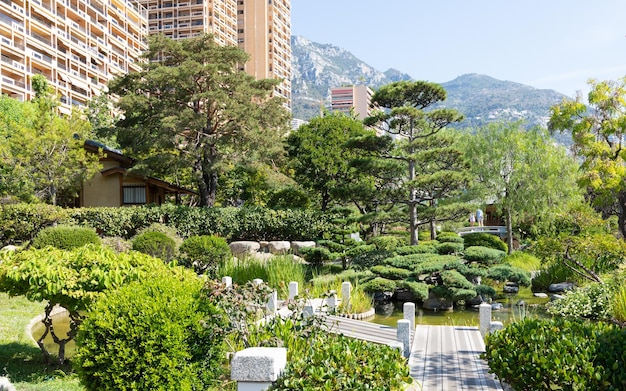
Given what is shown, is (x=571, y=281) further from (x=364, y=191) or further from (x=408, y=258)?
(x=364, y=191)

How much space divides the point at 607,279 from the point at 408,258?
4966mm

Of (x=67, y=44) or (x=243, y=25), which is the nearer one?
(x=67, y=44)

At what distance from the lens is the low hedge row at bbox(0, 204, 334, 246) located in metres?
19.4

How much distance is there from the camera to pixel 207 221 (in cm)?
2033

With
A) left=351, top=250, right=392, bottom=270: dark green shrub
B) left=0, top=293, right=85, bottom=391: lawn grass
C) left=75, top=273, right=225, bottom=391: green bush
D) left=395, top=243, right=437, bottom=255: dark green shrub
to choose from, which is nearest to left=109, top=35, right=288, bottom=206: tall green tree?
left=351, top=250, right=392, bottom=270: dark green shrub

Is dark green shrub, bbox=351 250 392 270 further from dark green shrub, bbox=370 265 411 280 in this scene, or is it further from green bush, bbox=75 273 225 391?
green bush, bbox=75 273 225 391

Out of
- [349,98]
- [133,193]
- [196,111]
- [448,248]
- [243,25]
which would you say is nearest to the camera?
[448,248]

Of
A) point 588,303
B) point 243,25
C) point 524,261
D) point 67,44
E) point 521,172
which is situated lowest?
point 524,261

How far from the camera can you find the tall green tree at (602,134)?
14.0m

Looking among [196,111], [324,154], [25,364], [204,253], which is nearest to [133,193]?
A: [196,111]

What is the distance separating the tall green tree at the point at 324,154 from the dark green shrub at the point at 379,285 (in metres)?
7.84

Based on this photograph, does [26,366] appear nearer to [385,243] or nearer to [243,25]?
[385,243]

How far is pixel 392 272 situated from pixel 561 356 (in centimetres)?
922

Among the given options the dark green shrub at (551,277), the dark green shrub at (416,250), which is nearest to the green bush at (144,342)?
the dark green shrub at (416,250)
